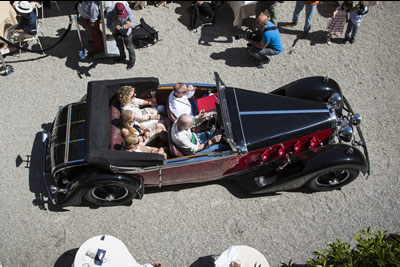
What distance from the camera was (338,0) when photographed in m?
9.41

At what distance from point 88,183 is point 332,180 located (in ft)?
12.3

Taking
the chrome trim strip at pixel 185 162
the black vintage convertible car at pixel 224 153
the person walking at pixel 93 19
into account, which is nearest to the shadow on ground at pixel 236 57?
the black vintage convertible car at pixel 224 153

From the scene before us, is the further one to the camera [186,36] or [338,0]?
[338,0]

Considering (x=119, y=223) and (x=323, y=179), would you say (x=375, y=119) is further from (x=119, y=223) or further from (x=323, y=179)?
(x=119, y=223)

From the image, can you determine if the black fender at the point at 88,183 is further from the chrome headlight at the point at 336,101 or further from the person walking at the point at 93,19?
the person walking at the point at 93,19

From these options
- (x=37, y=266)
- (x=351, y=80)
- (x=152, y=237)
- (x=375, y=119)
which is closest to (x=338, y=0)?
(x=351, y=80)

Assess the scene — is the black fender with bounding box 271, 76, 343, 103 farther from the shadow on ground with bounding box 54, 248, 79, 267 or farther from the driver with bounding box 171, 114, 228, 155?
the shadow on ground with bounding box 54, 248, 79, 267

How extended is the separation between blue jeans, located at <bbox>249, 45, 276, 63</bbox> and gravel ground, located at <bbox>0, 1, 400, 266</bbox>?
248mm

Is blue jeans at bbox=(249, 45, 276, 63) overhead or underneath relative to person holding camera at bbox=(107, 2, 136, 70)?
underneath

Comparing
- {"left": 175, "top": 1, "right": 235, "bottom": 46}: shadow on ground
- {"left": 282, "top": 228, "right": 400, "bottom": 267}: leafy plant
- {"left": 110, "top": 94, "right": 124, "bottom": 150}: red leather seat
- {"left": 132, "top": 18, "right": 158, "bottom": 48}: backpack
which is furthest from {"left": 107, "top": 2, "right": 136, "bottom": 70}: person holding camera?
{"left": 282, "top": 228, "right": 400, "bottom": 267}: leafy plant

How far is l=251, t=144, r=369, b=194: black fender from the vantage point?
559 centimetres

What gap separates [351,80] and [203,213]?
427 centimetres

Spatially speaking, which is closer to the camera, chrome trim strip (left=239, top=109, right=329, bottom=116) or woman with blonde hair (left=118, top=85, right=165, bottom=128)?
chrome trim strip (left=239, top=109, right=329, bottom=116)

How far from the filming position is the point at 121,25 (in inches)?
299
